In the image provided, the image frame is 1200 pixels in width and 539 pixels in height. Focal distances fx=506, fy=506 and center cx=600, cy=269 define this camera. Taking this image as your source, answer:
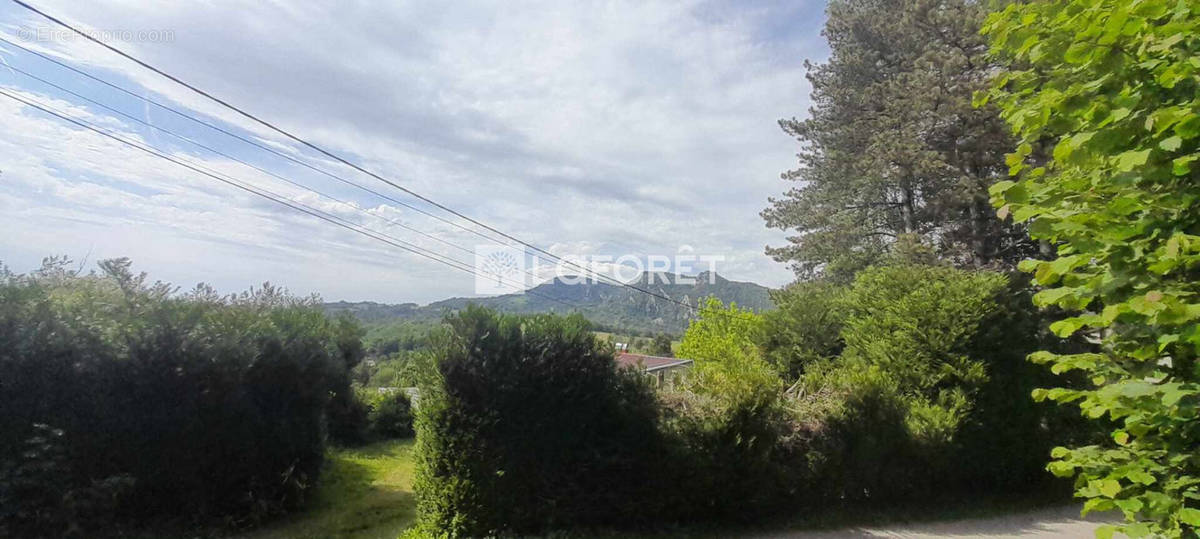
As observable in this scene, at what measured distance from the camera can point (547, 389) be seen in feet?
17.3

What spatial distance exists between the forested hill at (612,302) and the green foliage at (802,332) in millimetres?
2817

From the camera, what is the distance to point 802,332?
9.80 metres

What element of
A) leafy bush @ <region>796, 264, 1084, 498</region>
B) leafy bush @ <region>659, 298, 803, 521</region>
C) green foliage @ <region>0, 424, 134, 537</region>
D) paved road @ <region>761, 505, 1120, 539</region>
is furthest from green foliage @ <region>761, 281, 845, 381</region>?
green foliage @ <region>0, 424, 134, 537</region>

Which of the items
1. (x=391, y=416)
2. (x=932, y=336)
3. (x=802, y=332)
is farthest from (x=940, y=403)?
(x=391, y=416)

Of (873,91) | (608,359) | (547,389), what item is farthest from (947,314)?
(873,91)

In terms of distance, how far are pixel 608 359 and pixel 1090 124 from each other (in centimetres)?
438

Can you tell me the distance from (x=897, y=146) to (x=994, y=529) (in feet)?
26.3

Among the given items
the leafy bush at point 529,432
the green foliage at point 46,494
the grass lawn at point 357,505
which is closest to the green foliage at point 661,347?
the grass lawn at point 357,505

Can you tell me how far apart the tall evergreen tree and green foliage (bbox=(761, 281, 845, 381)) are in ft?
10.4

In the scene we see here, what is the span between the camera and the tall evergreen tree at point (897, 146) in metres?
10.9

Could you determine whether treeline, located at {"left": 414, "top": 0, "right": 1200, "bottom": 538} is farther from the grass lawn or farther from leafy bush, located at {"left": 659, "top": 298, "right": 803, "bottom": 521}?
the grass lawn

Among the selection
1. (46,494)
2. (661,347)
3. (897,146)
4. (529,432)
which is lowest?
(661,347)

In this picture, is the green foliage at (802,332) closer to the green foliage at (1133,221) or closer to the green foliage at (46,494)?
the green foliage at (1133,221)

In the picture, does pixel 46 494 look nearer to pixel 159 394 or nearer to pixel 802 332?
pixel 159 394
